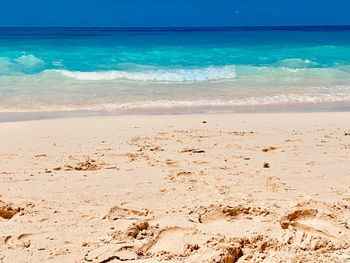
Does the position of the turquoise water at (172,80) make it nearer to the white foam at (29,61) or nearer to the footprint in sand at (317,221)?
the white foam at (29,61)

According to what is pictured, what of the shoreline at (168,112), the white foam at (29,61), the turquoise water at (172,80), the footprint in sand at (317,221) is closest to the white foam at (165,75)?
the turquoise water at (172,80)

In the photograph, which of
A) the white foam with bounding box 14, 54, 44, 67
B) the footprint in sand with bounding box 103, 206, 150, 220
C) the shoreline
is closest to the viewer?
the footprint in sand with bounding box 103, 206, 150, 220

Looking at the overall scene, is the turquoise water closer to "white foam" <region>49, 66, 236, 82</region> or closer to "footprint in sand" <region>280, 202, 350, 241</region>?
"white foam" <region>49, 66, 236, 82</region>

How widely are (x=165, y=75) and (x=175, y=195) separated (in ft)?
40.7

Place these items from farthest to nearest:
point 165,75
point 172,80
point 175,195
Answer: point 165,75, point 172,80, point 175,195

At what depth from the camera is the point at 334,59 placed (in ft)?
70.5

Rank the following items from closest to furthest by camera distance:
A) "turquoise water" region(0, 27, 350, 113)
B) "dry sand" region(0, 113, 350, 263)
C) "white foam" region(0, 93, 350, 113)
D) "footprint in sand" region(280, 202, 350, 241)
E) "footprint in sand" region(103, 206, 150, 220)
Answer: "dry sand" region(0, 113, 350, 263) < "footprint in sand" region(280, 202, 350, 241) < "footprint in sand" region(103, 206, 150, 220) < "white foam" region(0, 93, 350, 113) < "turquoise water" region(0, 27, 350, 113)

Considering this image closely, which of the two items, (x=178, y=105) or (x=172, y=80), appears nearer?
(x=178, y=105)

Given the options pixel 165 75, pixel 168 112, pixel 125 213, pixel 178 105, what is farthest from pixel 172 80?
pixel 125 213

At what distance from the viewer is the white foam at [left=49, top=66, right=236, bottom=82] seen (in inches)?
594

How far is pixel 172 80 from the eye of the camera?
1472cm

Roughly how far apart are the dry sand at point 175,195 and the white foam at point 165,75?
8.73 meters

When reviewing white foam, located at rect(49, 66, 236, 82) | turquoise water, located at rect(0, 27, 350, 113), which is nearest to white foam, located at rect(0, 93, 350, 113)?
turquoise water, located at rect(0, 27, 350, 113)

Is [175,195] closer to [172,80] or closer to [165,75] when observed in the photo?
[172,80]
